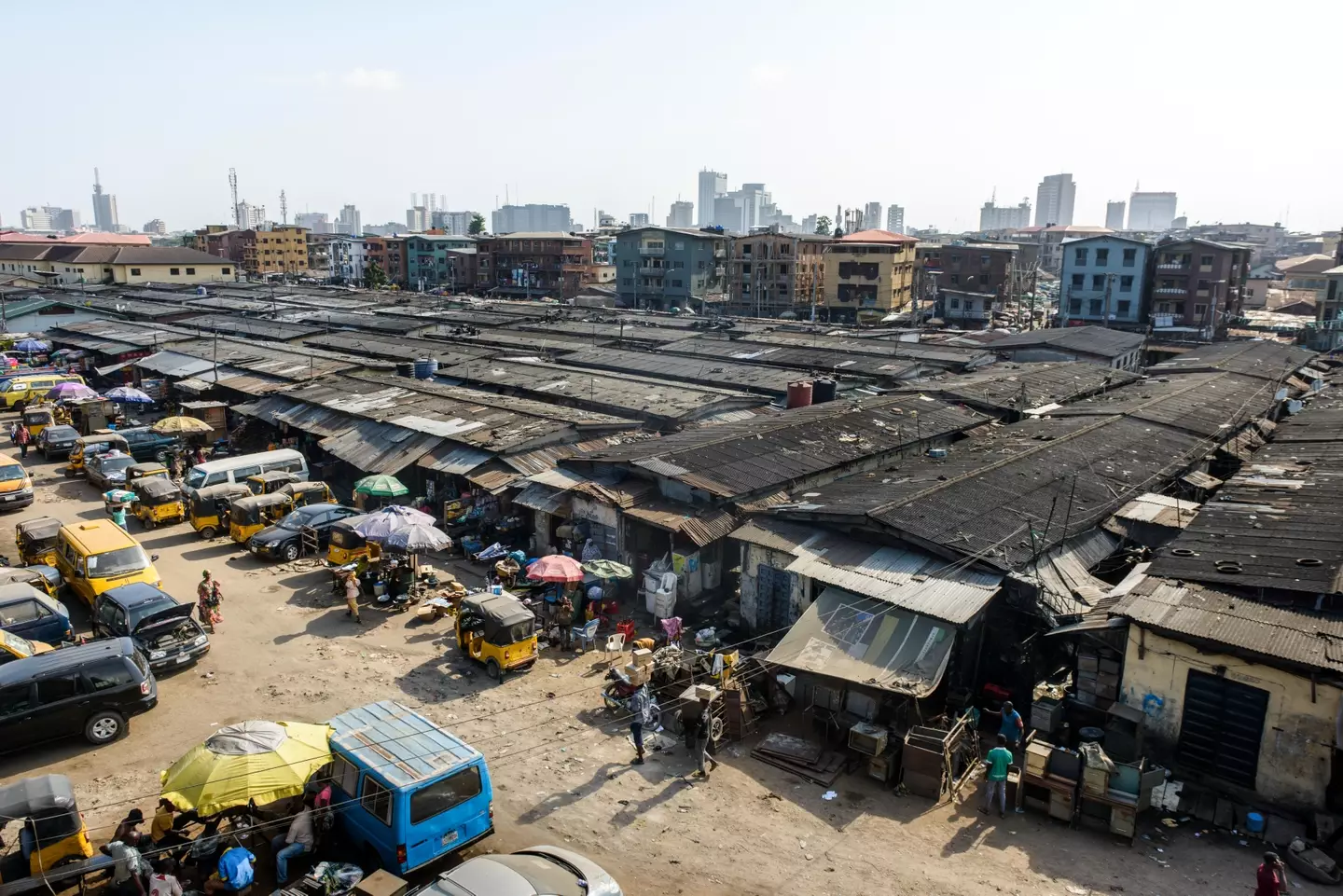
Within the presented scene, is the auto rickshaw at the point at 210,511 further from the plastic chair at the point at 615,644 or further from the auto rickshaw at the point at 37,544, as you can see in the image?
the plastic chair at the point at 615,644

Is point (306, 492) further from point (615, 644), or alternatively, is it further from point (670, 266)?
point (670, 266)

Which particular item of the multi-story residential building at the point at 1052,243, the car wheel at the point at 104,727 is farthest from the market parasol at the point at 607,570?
the multi-story residential building at the point at 1052,243

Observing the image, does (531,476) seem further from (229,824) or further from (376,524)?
(229,824)

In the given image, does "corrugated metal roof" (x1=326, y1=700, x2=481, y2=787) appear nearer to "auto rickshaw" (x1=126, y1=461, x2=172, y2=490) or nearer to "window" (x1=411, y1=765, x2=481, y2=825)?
"window" (x1=411, y1=765, x2=481, y2=825)

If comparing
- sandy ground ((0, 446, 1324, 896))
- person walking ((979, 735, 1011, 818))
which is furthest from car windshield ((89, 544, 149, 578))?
person walking ((979, 735, 1011, 818))

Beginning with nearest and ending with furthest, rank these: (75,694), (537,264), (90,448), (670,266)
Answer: (75,694), (90,448), (670,266), (537,264)

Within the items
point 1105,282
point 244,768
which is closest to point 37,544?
point 244,768
